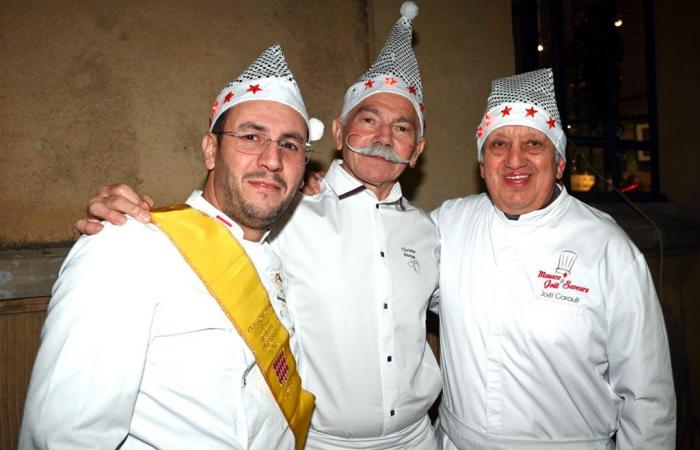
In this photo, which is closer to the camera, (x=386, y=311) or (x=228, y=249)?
(x=228, y=249)

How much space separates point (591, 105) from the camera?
15.9 feet

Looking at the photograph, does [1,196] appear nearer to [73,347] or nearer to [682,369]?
[73,347]

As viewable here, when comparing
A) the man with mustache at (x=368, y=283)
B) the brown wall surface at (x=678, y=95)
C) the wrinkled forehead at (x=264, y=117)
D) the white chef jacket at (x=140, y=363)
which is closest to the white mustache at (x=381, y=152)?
the man with mustache at (x=368, y=283)

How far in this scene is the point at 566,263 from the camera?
2.13m

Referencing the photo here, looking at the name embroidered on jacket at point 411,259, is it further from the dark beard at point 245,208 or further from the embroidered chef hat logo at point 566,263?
the dark beard at point 245,208

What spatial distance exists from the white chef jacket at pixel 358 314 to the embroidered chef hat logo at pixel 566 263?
2.22ft

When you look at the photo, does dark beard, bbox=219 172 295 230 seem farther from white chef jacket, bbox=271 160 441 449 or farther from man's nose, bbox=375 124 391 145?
man's nose, bbox=375 124 391 145

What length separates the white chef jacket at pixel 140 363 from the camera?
1.23 metres

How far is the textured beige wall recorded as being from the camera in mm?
2512

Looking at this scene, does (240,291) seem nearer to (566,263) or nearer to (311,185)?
(311,185)

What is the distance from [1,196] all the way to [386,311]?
95.1 inches

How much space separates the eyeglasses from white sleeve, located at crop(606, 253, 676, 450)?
1.71 m

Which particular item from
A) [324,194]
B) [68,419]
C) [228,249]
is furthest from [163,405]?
[324,194]

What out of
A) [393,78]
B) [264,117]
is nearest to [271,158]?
[264,117]
